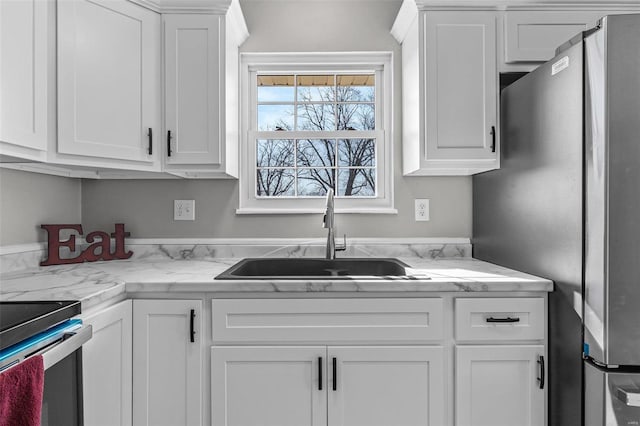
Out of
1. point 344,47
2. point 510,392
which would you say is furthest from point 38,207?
point 510,392

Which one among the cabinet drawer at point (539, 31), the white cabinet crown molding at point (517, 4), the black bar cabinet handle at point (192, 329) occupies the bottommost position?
the black bar cabinet handle at point (192, 329)

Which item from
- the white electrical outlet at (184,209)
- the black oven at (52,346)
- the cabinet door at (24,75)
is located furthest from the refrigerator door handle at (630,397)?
the cabinet door at (24,75)

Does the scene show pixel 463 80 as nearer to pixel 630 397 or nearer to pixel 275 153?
pixel 275 153

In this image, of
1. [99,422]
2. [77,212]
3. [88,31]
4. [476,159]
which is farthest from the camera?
[77,212]

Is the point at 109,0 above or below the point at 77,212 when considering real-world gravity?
above

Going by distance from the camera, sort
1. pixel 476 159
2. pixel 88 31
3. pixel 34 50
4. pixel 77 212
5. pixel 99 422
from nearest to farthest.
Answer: pixel 99 422
pixel 34 50
pixel 88 31
pixel 476 159
pixel 77 212

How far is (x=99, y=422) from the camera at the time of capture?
126cm

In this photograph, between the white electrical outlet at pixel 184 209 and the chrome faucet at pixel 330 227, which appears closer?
the chrome faucet at pixel 330 227

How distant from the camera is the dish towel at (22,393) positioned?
78 cm

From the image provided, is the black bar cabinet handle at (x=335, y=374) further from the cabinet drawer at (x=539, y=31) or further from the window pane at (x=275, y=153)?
the cabinet drawer at (x=539, y=31)

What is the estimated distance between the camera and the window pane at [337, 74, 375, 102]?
225 centimetres

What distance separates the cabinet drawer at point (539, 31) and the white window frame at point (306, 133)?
2.09 feet

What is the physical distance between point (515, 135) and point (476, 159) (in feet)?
0.62

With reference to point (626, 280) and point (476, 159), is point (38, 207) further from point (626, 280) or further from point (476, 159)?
point (626, 280)
